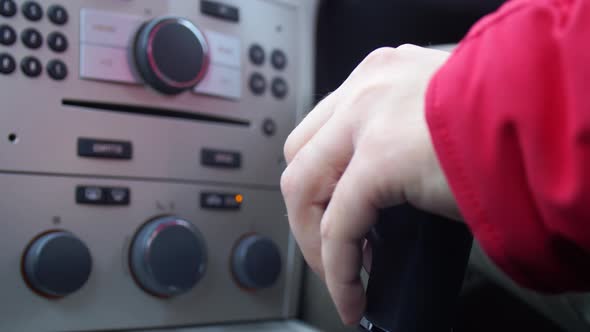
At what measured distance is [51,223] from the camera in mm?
555

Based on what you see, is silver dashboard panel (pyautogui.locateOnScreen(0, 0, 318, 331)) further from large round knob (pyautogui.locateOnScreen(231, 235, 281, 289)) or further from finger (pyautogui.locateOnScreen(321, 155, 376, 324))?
finger (pyautogui.locateOnScreen(321, 155, 376, 324))

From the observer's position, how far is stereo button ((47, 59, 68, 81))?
56cm

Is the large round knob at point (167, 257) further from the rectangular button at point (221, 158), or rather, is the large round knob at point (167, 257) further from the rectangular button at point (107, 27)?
the rectangular button at point (107, 27)

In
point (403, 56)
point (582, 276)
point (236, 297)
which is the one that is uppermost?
point (403, 56)

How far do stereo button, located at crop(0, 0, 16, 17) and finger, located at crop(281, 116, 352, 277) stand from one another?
31 centimetres

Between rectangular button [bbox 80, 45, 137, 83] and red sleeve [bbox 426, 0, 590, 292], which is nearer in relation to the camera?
red sleeve [bbox 426, 0, 590, 292]

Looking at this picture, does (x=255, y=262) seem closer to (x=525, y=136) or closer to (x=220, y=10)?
(x=220, y=10)

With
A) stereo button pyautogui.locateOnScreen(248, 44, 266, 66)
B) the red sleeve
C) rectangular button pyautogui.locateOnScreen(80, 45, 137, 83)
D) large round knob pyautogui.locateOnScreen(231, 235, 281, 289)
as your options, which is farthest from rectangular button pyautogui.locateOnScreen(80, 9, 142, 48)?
the red sleeve

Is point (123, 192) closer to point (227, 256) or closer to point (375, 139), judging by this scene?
point (227, 256)

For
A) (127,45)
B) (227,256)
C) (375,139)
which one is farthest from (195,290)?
(375,139)

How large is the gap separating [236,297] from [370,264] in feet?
0.94

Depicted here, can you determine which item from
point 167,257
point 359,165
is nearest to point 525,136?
point 359,165

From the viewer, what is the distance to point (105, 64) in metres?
0.58

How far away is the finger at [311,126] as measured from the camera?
0.41 metres
